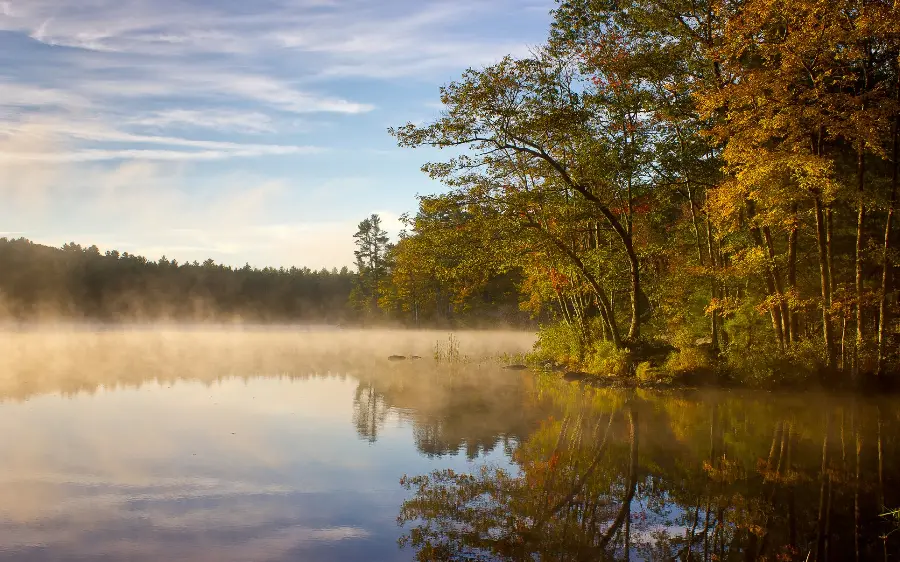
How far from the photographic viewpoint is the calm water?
6984mm

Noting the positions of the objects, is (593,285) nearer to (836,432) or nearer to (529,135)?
(529,135)

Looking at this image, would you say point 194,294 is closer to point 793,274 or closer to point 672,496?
point 793,274

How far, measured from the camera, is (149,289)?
281ft

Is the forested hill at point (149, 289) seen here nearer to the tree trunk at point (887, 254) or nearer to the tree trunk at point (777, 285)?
the tree trunk at point (777, 285)

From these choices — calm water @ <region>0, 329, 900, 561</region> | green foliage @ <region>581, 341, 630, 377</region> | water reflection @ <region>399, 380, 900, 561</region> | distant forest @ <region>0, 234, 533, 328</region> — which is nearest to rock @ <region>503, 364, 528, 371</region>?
green foliage @ <region>581, 341, 630, 377</region>

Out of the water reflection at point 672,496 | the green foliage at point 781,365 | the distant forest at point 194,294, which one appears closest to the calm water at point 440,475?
the water reflection at point 672,496

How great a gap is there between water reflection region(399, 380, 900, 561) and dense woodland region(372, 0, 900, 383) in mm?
6433

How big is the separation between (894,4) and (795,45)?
2.18 meters

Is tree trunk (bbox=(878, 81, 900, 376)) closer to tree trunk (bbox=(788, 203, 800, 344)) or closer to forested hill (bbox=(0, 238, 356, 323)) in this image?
tree trunk (bbox=(788, 203, 800, 344))

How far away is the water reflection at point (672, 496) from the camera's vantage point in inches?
270

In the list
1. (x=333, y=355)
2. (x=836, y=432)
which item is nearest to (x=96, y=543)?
(x=836, y=432)

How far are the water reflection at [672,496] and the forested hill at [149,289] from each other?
71.5 metres

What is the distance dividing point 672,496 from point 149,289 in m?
87.9

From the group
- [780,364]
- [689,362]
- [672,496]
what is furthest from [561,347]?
[672,496]
